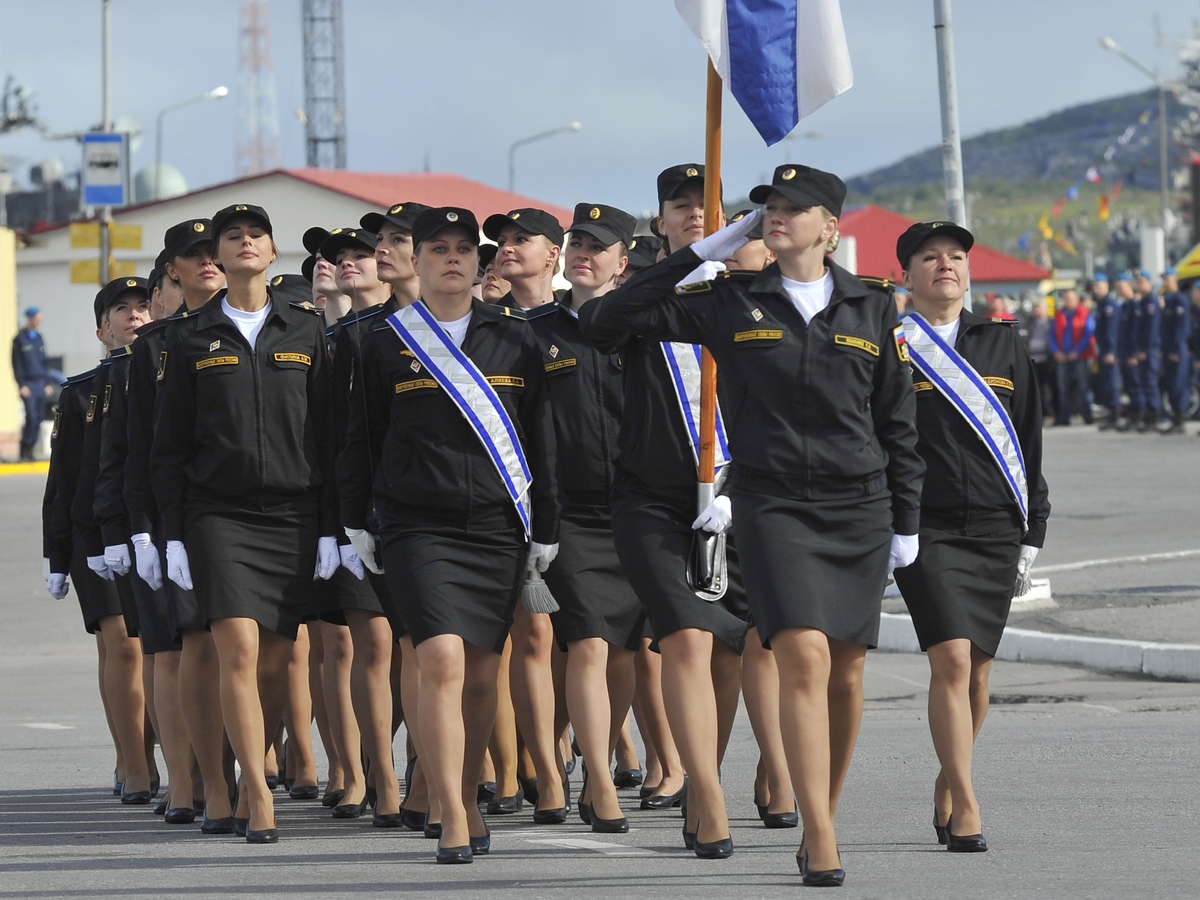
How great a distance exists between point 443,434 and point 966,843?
89.2 inches

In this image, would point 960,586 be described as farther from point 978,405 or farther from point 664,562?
point 664,562

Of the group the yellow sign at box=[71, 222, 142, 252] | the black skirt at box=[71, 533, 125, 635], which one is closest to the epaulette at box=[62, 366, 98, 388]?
the black skirt at box=[71, 533, 125, 635]

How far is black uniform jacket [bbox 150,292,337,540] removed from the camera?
7418mm

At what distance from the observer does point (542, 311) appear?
7.95 meters

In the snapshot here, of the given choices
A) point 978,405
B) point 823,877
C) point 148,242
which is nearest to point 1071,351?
point 148,242

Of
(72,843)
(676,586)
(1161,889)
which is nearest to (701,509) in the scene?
(676,586)

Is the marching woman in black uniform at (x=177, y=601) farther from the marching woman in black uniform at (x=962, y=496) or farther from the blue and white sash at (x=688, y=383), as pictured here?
the marching woman in black uniform at (x=962, y=496)

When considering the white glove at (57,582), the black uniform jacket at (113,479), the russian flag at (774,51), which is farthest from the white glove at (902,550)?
the white glove at (57,582)

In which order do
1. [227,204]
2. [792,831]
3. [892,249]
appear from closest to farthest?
[792,831]
[227,204]
[892,249]

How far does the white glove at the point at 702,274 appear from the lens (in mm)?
6668

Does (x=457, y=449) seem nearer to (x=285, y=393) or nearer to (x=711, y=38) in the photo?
(x=285, y=393)

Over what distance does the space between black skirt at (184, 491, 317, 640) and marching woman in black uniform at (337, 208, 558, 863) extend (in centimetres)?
42

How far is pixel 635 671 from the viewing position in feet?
27.2

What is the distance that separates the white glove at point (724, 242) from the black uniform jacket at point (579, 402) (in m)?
1.12
